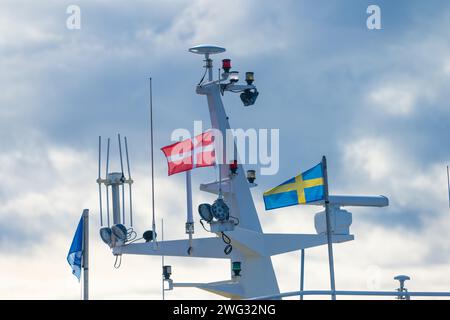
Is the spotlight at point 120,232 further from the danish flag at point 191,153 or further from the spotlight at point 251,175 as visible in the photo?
the spotlight at point 251,175

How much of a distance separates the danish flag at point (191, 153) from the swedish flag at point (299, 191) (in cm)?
814

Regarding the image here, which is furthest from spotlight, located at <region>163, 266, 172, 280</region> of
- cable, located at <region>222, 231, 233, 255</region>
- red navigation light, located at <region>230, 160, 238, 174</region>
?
red navigation light, located at <region>230, 160, 238, 174</region>

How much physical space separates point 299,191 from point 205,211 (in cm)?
700

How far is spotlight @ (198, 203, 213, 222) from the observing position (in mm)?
47656

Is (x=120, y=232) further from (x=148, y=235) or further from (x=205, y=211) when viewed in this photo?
(x=205, y=211)

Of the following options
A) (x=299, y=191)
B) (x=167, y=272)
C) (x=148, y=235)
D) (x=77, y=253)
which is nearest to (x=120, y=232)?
(x=148, y=235)

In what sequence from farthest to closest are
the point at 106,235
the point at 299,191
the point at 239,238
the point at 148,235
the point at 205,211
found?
the point at 106,235 → the point at 148,235 → the point at 239,238 → the point at 205,211 → the point at 299,191

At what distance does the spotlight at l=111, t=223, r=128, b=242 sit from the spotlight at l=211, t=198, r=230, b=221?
398cm

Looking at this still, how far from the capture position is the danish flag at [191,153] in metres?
50.4

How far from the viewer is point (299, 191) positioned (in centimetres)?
4122

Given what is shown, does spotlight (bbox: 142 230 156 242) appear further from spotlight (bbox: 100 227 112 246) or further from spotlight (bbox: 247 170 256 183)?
spotlight (bbox: 247 170 256 183)
